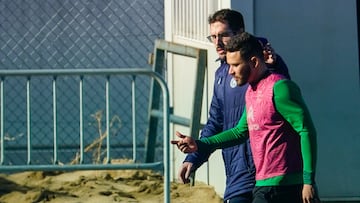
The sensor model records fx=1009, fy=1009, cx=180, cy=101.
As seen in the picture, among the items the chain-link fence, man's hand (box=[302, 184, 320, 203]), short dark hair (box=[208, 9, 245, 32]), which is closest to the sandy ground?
the chain-link fence

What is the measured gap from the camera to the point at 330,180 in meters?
7.85

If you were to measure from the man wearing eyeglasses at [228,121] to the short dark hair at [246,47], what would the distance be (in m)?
0.45

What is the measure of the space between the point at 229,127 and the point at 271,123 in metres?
0.66

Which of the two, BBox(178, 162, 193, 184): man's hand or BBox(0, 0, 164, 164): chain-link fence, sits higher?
BBox(0, 0, 164, 164): chain-link fence

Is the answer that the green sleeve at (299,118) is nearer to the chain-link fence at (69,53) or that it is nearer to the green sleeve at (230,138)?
the green sleeve at (230,138)

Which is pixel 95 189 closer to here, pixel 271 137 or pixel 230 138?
pixel 230 138

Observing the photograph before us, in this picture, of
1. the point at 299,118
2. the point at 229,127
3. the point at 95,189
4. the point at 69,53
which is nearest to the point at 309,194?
the point at 299,118

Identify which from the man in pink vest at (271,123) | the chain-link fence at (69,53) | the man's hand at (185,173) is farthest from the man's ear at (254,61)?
the chain-link fence at (69,53)

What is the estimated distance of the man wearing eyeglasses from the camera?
5.48 m

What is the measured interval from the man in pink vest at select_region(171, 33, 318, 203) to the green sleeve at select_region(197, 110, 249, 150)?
14 cm

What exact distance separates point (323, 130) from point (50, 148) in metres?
2.83

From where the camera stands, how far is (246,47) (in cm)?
500

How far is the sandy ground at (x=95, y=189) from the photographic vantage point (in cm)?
819

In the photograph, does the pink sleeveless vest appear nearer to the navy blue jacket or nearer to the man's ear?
the man's ear
